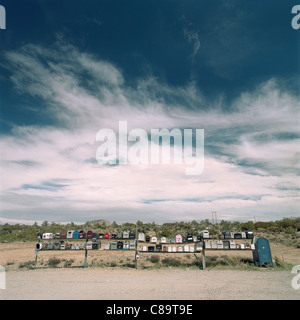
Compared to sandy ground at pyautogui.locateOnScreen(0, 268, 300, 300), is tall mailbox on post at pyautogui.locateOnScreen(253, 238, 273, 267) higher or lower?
higher

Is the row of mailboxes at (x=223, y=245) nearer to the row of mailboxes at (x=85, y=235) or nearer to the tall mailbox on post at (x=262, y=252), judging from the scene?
the tall mailbox on post at (x=262, y=252)

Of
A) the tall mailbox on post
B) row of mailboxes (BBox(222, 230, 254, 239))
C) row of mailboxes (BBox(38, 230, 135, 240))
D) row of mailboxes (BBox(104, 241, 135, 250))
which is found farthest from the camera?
row of mailboxes (BBox(38, 230, 135, 240))

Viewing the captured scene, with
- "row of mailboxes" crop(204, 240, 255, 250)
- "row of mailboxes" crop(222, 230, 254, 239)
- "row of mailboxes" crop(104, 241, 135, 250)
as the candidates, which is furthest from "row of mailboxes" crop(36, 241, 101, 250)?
"row of mailboxes" crop(222, 230, 254, 239)

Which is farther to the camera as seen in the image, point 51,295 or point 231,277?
point 231,277

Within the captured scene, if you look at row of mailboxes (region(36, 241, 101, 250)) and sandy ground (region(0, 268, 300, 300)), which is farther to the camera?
row of mailboxes (region(36, 241, 101, 250))

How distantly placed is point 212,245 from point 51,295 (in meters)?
9.82

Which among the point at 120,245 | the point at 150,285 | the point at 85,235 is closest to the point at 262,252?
the point at 150,285

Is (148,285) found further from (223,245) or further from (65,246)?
(65,246)

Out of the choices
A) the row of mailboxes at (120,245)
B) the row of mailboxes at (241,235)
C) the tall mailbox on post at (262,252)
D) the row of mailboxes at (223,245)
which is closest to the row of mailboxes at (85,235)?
the row of mailboxes at (120,245)

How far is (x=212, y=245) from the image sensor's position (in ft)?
46.5

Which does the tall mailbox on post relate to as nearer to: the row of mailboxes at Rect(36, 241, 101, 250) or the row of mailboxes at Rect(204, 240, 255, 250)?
the row of mailboxes at Rect(204, 240, 255, 250)
